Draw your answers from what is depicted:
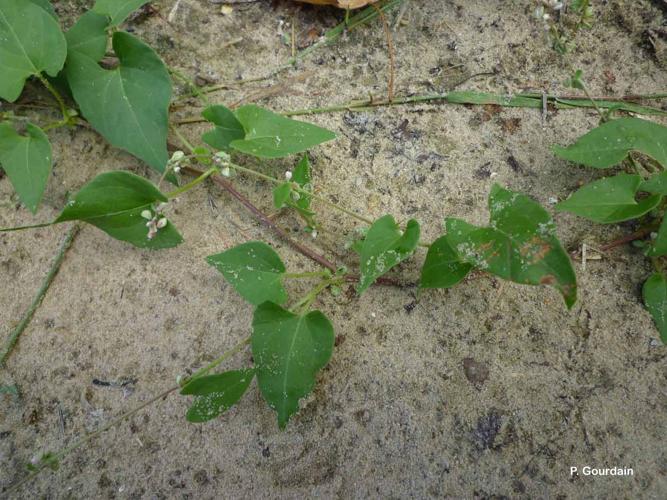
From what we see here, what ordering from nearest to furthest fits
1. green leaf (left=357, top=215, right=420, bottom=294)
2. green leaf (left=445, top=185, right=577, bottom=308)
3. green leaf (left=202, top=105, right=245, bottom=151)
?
green leaf (left=445, top=185, right=577, bottom=308) < green leaf (left=357, top=215, right=420, bottom=294) < green leaf (left=202, top=105, right=245, bottom=151)

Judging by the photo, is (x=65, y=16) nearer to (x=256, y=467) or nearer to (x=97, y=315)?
(x=97, y=315)

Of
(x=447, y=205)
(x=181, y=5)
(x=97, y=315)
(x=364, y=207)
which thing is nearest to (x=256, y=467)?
(x=97, y=315)

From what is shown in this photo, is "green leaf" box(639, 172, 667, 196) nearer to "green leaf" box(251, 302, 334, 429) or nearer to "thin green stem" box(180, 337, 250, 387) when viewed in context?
"green leaf" box(251, 302, 334, 429)

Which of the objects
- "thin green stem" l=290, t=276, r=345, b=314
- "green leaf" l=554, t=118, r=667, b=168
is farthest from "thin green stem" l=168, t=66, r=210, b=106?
"green leaf" l=554, t=118, r=667, b=168

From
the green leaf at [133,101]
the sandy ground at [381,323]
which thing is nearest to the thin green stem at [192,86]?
the sandy ground at [381,323]

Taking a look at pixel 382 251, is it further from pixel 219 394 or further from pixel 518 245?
pixel 219 394

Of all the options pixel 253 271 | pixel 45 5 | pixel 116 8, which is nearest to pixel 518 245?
pixel 253 271

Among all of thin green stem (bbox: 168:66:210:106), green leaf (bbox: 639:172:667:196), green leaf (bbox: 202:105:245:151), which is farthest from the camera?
thin green stem (bbox: 168:66:210:106)
